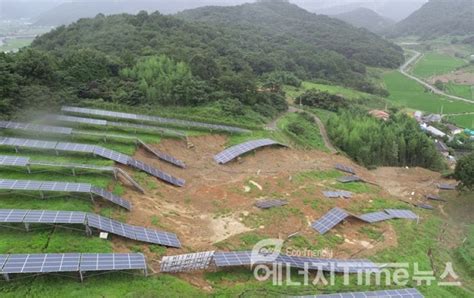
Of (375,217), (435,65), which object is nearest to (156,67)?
(375,217)

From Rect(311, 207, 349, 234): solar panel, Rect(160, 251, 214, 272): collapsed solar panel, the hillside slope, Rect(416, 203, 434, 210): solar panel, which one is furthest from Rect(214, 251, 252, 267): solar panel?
the hillside slope

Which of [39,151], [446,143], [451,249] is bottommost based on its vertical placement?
[446,143]

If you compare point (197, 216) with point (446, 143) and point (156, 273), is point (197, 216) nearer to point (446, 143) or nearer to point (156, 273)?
point (156, 273)

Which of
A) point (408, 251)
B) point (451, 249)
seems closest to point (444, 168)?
point (451, 249)

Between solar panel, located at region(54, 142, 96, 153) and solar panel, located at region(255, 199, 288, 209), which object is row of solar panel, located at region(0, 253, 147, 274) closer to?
solar panel, located at region(255, 199, 288, 209)

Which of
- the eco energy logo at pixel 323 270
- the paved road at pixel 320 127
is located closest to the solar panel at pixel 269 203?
the eco energy logo at pixel 323 270

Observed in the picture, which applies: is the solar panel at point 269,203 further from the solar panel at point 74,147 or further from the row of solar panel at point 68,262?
the solar panel at point 74,147
